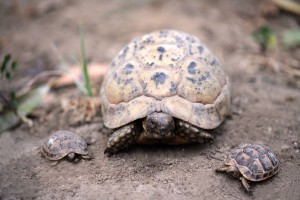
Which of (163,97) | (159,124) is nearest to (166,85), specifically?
(163,97)

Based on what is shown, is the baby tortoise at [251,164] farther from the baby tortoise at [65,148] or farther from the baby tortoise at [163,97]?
the baby tortoise at [65,148]

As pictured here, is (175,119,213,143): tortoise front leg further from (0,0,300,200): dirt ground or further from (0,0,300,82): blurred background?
(0,0,300,82): blurred background

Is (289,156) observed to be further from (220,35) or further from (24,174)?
(220,35)

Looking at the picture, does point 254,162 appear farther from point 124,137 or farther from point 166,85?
point 124,137

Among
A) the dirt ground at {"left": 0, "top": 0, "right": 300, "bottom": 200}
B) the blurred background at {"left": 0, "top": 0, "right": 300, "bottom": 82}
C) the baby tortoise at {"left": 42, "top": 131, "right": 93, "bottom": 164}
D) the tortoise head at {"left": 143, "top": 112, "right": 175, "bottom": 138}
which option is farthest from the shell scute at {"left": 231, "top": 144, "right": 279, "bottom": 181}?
the blurred background at {"left": 0, "top": 0, "right": 300, "bottom": 82}

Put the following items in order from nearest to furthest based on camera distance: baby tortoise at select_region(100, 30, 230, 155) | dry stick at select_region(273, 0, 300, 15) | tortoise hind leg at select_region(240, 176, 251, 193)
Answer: tortoise hind leg at select_region(240, 176, 251, 193)
baby tortoise at select_region(100, 30, 230, 155)
dry stick at select_region(273, 0, 300, 15)

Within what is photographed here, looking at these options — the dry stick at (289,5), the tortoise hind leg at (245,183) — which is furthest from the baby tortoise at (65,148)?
the dry stick at (289,5)

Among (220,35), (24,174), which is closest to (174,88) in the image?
(24,174)
